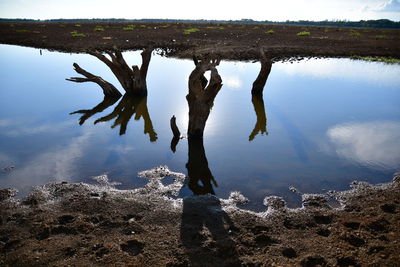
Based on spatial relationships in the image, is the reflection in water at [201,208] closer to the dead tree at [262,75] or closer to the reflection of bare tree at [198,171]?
the reflection of bare tree at [198,171]

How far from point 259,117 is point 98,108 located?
6.92m

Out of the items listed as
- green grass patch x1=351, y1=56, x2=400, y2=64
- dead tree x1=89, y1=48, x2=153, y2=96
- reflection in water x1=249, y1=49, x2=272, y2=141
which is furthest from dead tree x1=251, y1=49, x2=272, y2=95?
green grass patch x1=351, y1=56, x2=400, y2=64

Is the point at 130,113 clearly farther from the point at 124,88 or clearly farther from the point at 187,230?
the point at 187,230

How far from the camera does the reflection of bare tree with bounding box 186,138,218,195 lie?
733 cm

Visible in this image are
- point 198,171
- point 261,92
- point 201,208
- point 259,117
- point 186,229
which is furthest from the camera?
point 261,92

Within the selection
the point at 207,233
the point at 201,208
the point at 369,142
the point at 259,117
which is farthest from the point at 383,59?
the point at 207,233

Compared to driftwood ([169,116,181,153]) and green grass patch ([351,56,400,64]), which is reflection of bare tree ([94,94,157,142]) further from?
green grass patch ([351,56,400,64])

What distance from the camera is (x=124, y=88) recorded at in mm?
15047

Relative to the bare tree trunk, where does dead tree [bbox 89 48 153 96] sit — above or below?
above

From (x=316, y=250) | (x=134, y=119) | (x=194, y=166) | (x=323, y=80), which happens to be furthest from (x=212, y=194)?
(x=323, y=80)

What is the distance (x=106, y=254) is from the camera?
4.88 meters

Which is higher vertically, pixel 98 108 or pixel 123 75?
pixel 123 75

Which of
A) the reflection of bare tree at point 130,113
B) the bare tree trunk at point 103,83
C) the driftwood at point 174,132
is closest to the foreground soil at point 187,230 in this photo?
the driftwood at point 174,132

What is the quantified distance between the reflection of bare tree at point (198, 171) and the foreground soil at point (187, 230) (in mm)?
573
